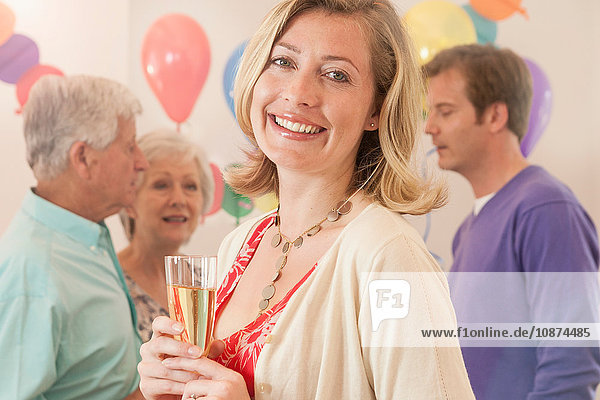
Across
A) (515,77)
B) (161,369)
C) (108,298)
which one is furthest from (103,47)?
(161,369)

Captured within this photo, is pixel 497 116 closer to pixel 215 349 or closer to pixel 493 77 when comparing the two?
pixel 493 77

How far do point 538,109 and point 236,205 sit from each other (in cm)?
101

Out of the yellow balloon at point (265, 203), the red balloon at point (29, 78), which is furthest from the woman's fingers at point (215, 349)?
the red balloon at point (29, 78)

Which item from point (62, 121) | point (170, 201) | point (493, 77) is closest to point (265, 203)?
point (170, 201)

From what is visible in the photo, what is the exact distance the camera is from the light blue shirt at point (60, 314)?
1.79 metres

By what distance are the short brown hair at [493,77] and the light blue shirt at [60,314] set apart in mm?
1188

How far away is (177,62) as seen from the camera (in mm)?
2264

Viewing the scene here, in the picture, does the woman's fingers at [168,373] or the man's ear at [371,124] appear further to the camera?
the man's ear at [371,124]

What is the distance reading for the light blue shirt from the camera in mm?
1787

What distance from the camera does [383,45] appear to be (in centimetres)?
117

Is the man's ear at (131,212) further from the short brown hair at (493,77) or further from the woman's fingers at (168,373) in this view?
the woman's fingers at (168,373)

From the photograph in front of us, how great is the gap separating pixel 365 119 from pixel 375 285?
0.35 m

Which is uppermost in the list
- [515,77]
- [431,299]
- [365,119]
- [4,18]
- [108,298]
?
[4,18]

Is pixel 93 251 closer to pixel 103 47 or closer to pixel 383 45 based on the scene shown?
pixel 103 47
